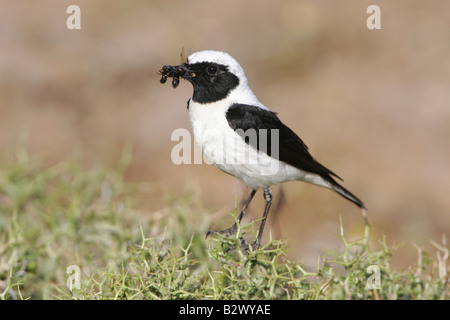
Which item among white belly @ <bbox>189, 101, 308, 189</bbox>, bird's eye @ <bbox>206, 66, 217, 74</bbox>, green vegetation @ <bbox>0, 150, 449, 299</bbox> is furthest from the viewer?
bird's eye @ <bbox>206, 66, 217, 74</bbox>

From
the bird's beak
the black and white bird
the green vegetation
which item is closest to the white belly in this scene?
the black and white bird

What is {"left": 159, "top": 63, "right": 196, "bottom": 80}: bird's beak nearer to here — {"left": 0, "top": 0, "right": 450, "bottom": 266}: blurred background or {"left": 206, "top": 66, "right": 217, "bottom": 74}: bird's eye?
{"left": 206, "top": 66, "right": 217, "bottom": 74}: bird's eye

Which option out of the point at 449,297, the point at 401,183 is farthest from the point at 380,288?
the point at 401,183

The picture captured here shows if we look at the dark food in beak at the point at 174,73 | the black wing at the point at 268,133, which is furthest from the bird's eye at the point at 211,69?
the black wing at the point at 268,133

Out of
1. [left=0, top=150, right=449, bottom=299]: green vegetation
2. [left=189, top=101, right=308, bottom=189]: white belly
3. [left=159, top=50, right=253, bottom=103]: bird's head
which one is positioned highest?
[left=159, top=50, right=253, bottom=103]: bird's head

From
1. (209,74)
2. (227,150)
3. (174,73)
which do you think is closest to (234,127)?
(227,150)
